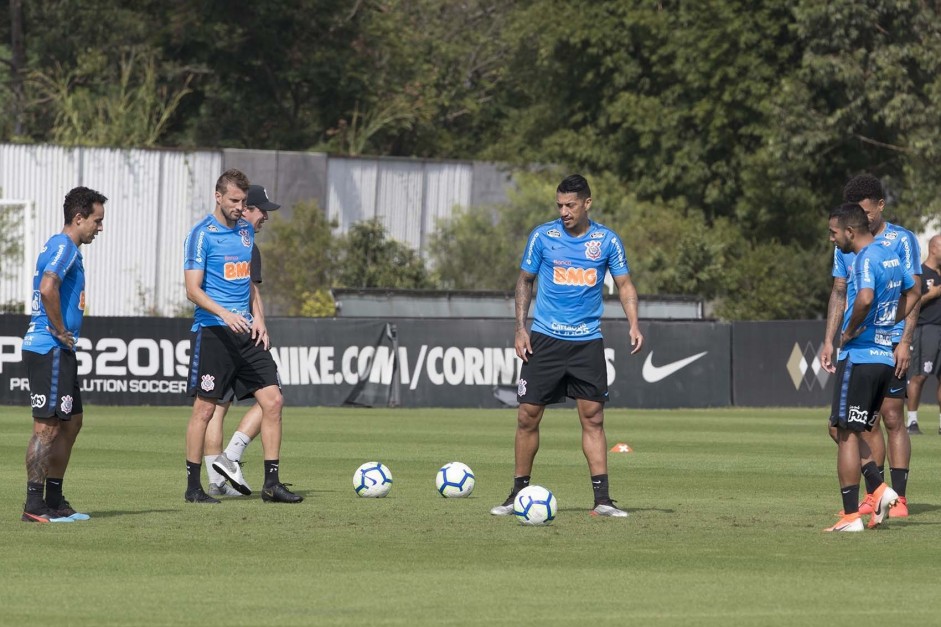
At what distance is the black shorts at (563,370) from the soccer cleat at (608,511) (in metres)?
0.70

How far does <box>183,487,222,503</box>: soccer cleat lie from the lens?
11700mm

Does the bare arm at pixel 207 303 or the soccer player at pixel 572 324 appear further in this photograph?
the bare arm at pixel 207 303

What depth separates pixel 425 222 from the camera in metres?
43.2

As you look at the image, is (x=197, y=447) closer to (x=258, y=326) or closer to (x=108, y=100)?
(x=258, y=326)

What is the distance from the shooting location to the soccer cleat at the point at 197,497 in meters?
11.7

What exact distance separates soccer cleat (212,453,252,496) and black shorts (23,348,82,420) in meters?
1.91

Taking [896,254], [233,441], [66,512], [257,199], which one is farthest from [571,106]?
[66,512]

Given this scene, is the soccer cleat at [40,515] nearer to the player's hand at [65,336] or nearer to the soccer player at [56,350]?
the soccer player at [56,350]

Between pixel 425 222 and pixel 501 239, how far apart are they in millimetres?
2622

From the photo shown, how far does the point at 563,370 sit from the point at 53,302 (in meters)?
3.35

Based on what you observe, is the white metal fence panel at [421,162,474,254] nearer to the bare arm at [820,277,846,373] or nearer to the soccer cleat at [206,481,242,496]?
the soccer cleat at [206,481,242,496]

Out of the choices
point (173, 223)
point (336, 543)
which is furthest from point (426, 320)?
point (336, 543)

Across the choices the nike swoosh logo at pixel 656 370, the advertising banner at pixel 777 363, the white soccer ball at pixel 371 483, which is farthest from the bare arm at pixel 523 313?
the advertising banner at pixel 777 363

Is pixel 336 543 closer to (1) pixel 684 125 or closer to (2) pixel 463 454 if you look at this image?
(2) pixel 463 454
